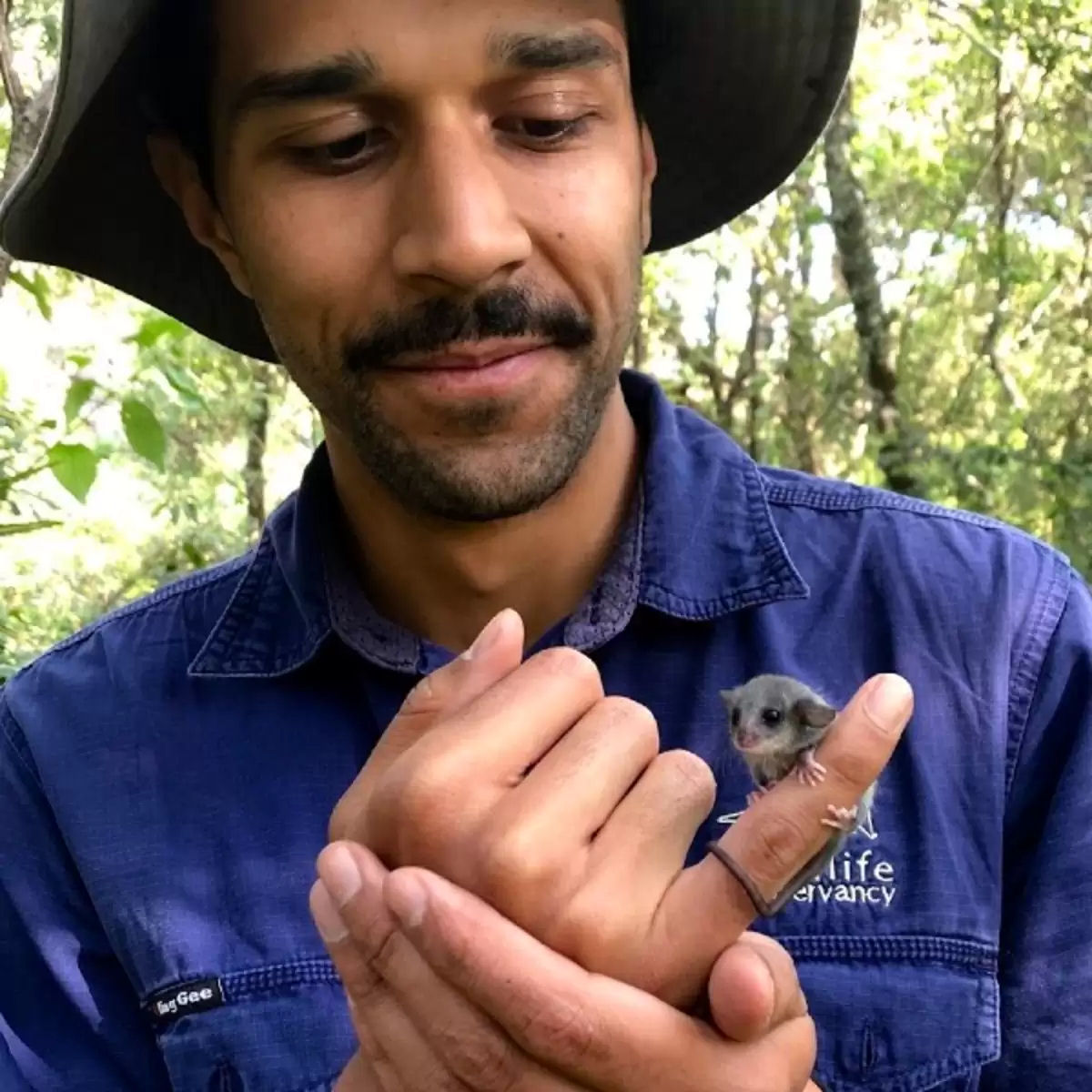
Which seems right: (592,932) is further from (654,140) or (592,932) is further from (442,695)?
(654,140)

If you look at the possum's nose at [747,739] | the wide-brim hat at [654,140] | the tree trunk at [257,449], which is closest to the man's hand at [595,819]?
the possum's nose at [747,739]

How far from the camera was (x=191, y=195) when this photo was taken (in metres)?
2.33

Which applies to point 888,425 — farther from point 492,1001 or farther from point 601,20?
point 492,1001

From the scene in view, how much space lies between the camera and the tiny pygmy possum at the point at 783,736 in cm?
131

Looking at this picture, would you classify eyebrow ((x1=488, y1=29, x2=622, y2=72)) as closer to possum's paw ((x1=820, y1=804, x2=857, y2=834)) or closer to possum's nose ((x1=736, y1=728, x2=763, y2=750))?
possum's nose ((x1=736, y1=728, x2=763, y2=750))

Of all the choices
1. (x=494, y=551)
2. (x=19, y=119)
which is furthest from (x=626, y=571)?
(x=19, y=119)

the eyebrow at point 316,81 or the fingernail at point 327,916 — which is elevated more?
the eyebrow at point 316,81

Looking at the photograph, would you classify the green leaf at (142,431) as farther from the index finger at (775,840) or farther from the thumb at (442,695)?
the index finger at (775,840)

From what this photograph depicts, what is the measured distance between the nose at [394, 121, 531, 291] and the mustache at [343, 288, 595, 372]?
0.14 feet

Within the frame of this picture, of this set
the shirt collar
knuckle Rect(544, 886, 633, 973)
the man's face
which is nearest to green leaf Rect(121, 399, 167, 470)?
the shirt collar

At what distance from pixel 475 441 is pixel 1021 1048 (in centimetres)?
123

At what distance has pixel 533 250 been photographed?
1.92 meters

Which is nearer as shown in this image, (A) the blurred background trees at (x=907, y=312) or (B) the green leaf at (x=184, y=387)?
(B) the green leaf at (x=184, y=387)

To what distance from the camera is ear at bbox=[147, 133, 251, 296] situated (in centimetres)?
230
